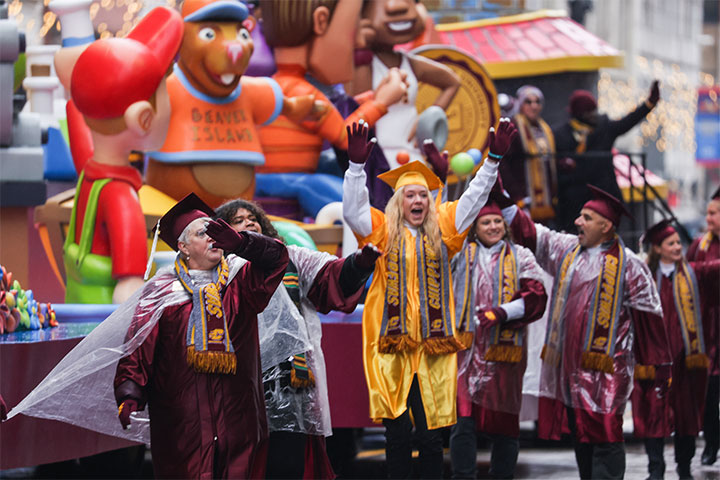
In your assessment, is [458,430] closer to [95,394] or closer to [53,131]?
[95,394]

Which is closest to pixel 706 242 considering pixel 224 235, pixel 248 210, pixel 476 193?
pixel 476 193

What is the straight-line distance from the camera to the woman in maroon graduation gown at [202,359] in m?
5.20

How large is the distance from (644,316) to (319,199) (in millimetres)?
3128

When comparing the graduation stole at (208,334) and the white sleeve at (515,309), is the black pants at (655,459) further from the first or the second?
the graduation stole at (208,334)

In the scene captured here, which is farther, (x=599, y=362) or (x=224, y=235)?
(x=599, y=362)

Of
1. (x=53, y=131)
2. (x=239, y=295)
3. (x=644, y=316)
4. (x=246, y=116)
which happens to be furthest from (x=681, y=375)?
(x=53, y=131)

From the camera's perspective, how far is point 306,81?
10047 millimetres

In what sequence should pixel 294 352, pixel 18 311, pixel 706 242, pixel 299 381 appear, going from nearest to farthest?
pixel 294 352
pixel 299 381
pixel 18 311
pixel 706 242

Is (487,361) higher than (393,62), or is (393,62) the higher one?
(393,62)

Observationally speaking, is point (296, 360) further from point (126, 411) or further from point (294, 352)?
point (126, 411)

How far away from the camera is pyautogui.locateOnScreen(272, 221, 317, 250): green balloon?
8305mm

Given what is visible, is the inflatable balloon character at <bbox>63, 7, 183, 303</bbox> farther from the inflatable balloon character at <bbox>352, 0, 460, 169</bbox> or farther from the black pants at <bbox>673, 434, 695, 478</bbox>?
the black pants at <bbox>673, 434, 695, 478</bbox>

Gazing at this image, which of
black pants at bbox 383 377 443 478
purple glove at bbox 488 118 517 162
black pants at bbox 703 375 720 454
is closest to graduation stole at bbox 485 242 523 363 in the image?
black pants at bbox 383 377 443 478

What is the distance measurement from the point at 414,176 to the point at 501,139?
54 centimetres
